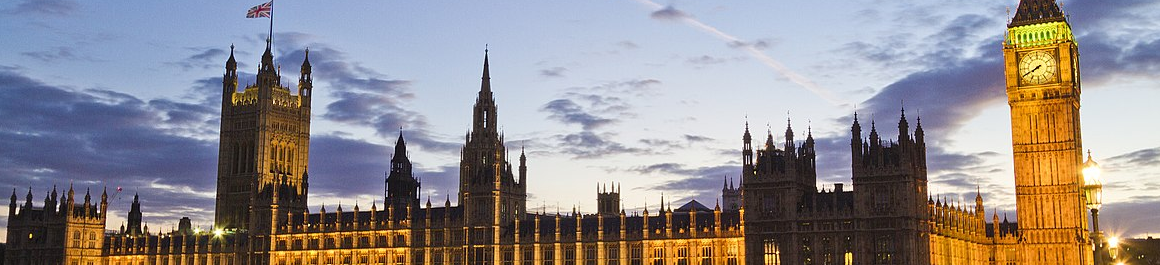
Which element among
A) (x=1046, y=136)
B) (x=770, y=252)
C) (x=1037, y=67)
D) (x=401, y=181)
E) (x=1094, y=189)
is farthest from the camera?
(x=401, y=181)

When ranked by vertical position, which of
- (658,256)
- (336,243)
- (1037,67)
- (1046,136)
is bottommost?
(658,256)

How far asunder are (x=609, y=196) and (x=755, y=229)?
55.0 metres

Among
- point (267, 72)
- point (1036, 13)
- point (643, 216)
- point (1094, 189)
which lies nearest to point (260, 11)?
point (267, 72)

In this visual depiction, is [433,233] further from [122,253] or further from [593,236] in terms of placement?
[122,253]

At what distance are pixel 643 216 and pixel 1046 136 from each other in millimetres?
41740

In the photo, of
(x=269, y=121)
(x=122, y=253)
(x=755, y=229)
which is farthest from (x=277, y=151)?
(x=755, y=229)

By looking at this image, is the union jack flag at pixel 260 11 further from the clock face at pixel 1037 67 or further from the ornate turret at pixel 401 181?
the clock face at pixel 1037 67

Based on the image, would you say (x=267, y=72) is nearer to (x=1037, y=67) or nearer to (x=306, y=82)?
(x=306, y=82)

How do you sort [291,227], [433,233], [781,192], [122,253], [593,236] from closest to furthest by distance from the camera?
[781,192], [593,236], [433,233], [291,227], [122,253]

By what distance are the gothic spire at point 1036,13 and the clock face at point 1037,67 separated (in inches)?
132

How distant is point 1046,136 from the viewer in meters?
124

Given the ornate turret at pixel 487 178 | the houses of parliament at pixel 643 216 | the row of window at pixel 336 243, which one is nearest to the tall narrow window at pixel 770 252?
the houses of parliament at pixel 643 216

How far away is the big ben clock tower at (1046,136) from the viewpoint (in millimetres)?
122125

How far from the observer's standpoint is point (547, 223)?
12719 cm
